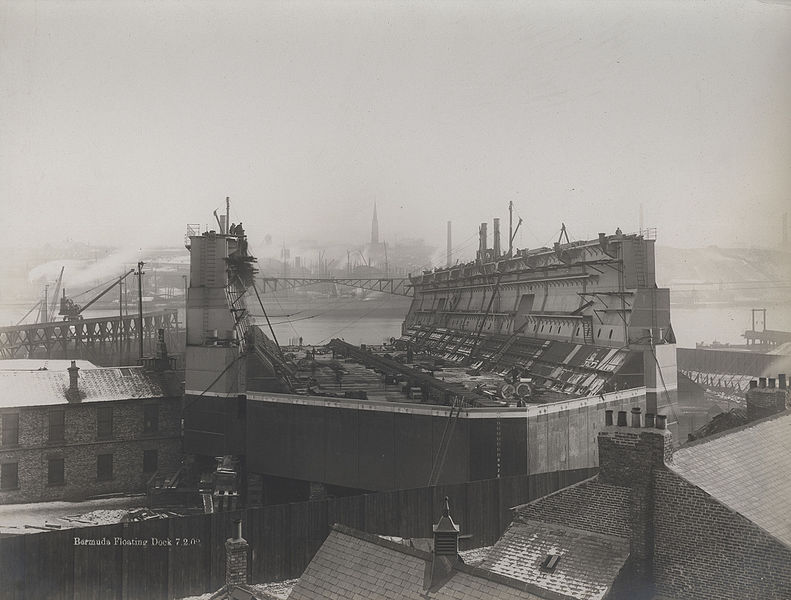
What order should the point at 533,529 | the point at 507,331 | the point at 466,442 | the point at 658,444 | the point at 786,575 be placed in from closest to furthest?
the point at 786,575 → the point at 658,444 → the point at 533,529 → the point at 466,442 → the point at 507,331

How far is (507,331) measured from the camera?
4103cm

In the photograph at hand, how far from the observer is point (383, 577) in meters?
11.0

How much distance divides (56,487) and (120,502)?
298 centimetres

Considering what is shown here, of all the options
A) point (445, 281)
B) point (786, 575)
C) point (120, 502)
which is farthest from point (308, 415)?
point (445, 281)

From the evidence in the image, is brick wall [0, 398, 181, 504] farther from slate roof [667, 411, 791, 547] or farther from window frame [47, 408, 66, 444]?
slate roof [667, 411, 791, 547]

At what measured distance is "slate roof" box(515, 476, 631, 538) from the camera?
12.3m

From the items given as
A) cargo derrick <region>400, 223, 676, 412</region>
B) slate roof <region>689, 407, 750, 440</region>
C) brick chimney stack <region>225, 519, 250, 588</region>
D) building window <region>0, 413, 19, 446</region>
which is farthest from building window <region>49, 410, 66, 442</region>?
slate roof <region>689, 407, 750, 440</region>

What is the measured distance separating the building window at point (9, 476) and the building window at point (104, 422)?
3.54m

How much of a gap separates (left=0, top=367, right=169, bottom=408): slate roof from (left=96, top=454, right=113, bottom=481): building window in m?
2.64

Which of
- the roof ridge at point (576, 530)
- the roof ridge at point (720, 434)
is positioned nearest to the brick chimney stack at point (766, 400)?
the roof ridge at point (720, 434)

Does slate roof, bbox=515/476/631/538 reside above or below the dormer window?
above

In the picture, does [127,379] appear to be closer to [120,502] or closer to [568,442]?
[120,502]

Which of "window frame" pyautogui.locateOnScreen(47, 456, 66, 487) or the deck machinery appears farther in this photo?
"window frame" pyautogui.locateOnScreen(47, 456, 66, 487)

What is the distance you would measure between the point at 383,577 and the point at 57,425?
23.9m
